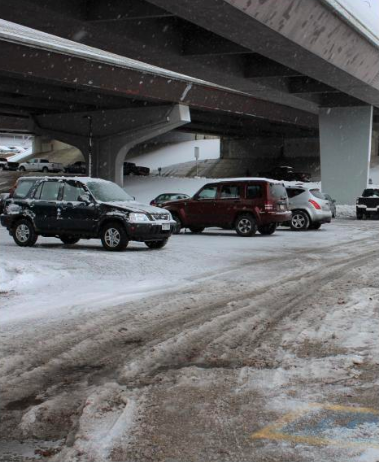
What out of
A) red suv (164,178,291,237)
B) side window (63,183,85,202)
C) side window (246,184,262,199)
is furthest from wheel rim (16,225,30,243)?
side window (246,184,262,199)

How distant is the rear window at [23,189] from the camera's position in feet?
55.5

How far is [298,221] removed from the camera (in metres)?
24.5

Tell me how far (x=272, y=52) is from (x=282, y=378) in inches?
753

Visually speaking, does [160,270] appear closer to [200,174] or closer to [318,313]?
[318,313]

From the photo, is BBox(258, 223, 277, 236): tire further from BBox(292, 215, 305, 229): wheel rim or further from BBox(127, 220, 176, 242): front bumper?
BBox(127, 220, 176, 242): front bumper

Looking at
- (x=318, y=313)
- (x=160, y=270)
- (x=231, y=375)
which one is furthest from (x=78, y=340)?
(x=160, y=270)

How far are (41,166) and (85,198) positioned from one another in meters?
55.8

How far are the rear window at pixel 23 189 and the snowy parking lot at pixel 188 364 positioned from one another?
200 inches

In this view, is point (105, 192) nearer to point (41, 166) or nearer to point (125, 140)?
point (125, 140)

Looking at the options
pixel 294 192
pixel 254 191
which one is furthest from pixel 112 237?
pixel 294 192

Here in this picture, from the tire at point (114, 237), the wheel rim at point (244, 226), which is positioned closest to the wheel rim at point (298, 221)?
the wheel rim at point (244, 226)

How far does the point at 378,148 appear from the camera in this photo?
266ft

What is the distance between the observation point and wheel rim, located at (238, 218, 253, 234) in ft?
69.3

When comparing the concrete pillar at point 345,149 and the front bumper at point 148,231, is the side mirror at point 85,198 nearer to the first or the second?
the front bumper at point 148,231
